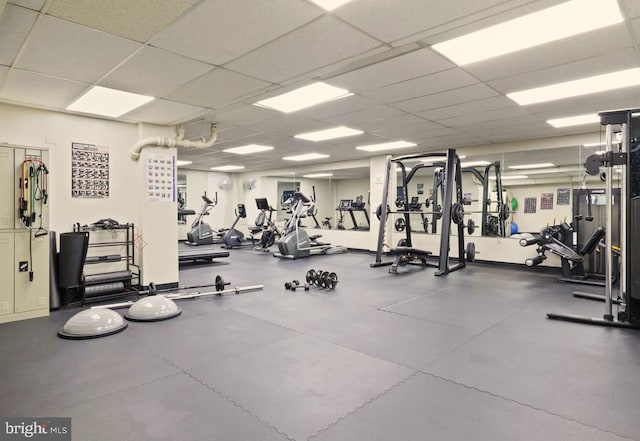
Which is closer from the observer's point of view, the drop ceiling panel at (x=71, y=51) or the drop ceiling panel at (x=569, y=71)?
the drop ceiling panel at (x=71, y=51)

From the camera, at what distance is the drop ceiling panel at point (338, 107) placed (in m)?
4.65

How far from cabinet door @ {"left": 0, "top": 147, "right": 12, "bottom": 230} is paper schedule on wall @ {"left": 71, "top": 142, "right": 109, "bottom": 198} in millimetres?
929

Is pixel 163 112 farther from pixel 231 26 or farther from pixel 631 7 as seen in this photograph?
pixel 631 7

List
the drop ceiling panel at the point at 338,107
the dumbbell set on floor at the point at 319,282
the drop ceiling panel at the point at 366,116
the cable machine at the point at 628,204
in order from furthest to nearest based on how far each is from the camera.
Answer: the dumbbell set on floor at the point at 319,282
the drop ceiling panel at the point at 366,116
the drop ceiling panel at the point at 338,107
the cable machine at the point at 628,204

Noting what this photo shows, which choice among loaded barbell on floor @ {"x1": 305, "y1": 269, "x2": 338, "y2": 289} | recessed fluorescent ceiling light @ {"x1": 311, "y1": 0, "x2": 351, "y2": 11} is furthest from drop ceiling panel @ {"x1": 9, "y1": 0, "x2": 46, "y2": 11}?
loaded barbell on floor @ {"x1": 305, "y1": 269, "x2": 338, "y2": 289}

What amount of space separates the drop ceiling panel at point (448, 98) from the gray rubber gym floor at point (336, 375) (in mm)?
2598

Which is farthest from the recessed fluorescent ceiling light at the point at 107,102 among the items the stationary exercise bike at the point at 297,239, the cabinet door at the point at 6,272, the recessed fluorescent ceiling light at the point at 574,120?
the recessed fluorescent ceiling light at the point at 574,120

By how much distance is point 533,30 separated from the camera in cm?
283

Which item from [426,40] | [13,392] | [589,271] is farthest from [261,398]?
[589,271]

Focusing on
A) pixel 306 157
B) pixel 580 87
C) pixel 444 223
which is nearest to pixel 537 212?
pixel 444 223

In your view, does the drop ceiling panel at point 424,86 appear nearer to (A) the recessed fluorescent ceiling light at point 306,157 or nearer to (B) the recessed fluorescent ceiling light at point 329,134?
(B) the recessed fluorescent ceiling light at point 329,134

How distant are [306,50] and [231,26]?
0.67 m

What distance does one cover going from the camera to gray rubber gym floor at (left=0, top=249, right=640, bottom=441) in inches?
75.7

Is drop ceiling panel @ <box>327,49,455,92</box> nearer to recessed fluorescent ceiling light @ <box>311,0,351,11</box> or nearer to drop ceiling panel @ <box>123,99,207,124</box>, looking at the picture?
recessed fluorescent ceiling light @ <box>311,0,351,11</box>
